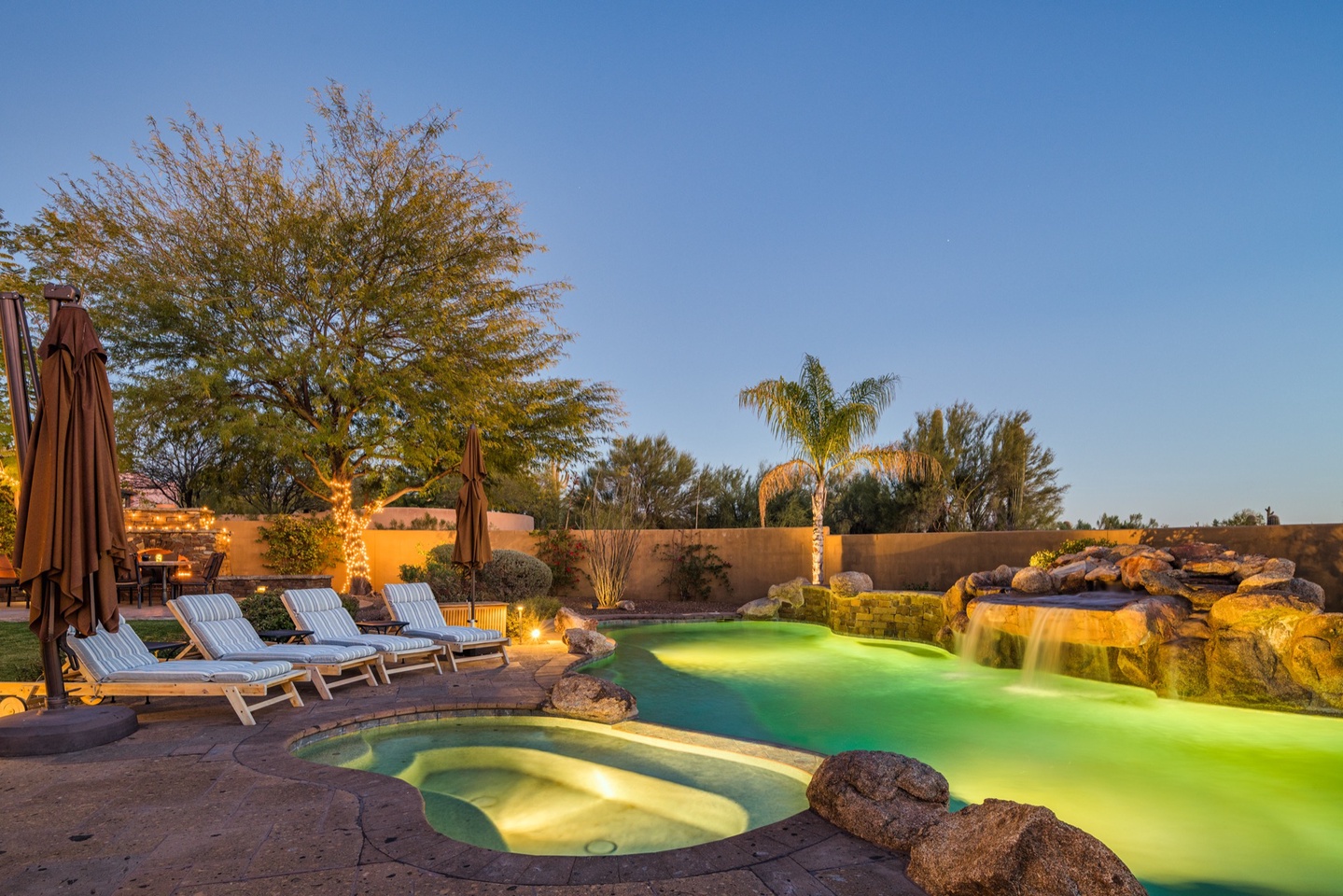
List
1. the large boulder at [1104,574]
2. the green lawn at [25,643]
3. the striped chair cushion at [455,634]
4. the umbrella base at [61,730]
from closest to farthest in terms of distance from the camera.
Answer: the umbrella base at [61,730], the green lawn at [25,643], the striped chair cushion at [455,634], the large boulder at [1104,574]

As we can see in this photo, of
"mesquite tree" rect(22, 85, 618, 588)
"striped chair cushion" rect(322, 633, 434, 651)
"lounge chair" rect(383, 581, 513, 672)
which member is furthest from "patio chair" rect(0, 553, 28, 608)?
"striped chair cushion" rect(322, 633, 434, 651)

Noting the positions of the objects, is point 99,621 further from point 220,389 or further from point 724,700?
point 220,389

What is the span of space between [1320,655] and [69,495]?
1030 cm

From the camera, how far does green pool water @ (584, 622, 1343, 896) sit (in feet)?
12.9

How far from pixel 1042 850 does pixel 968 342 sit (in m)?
19.7

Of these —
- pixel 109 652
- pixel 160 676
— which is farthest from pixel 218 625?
pixel 160 676

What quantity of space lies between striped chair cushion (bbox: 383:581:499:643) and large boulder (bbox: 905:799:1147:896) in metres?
Answer: 5.70

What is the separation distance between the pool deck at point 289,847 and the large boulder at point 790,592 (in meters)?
10.9

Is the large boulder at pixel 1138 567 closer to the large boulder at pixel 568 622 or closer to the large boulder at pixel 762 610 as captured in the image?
the large boulder at pixel 762 610

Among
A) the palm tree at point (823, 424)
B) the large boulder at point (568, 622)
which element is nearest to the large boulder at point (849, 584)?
the palm tree at point (823, 424)

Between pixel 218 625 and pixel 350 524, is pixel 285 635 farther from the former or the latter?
pixel 350 524

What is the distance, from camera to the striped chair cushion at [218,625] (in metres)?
5.67

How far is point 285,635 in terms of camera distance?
6578mm

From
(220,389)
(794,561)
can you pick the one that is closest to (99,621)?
(220,389)
